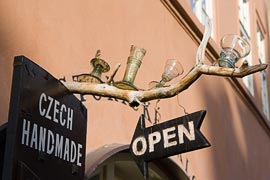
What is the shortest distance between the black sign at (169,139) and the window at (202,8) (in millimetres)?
5178

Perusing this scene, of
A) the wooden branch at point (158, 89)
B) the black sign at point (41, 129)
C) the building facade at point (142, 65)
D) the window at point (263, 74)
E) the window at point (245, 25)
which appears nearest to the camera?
the black sign at point (41, 129)

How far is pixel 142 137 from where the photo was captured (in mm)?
3787

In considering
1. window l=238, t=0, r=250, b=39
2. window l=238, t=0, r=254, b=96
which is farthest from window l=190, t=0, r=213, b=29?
window l=238, t=0, r=250, b=39

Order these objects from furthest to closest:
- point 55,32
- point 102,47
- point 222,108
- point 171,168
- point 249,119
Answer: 1. point 249,119
2. point 222,108
3. point 171,168
4. point 102,47
5. point 55,32

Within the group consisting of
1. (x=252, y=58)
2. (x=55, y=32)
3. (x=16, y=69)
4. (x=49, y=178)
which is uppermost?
(x=252, y=58)

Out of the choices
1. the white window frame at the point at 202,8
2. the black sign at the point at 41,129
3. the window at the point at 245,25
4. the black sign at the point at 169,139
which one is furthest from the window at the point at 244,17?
the black sign at the point at 41,129

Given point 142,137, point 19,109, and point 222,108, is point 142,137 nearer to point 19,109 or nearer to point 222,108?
point 19,109

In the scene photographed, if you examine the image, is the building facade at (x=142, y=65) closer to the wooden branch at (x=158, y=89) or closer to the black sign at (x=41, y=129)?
the wooden branch at (x=158, y=89)

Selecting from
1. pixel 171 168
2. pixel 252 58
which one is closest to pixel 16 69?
pixel 171 168

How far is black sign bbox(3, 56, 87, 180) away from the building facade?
→ 120 cm

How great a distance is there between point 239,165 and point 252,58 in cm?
332

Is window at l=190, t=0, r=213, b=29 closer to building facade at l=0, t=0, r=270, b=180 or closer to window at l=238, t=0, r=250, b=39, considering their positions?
building facade at l=0, t=0, r=270, b=180

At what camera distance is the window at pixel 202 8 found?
880 cm

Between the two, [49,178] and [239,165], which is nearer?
[49,178]
